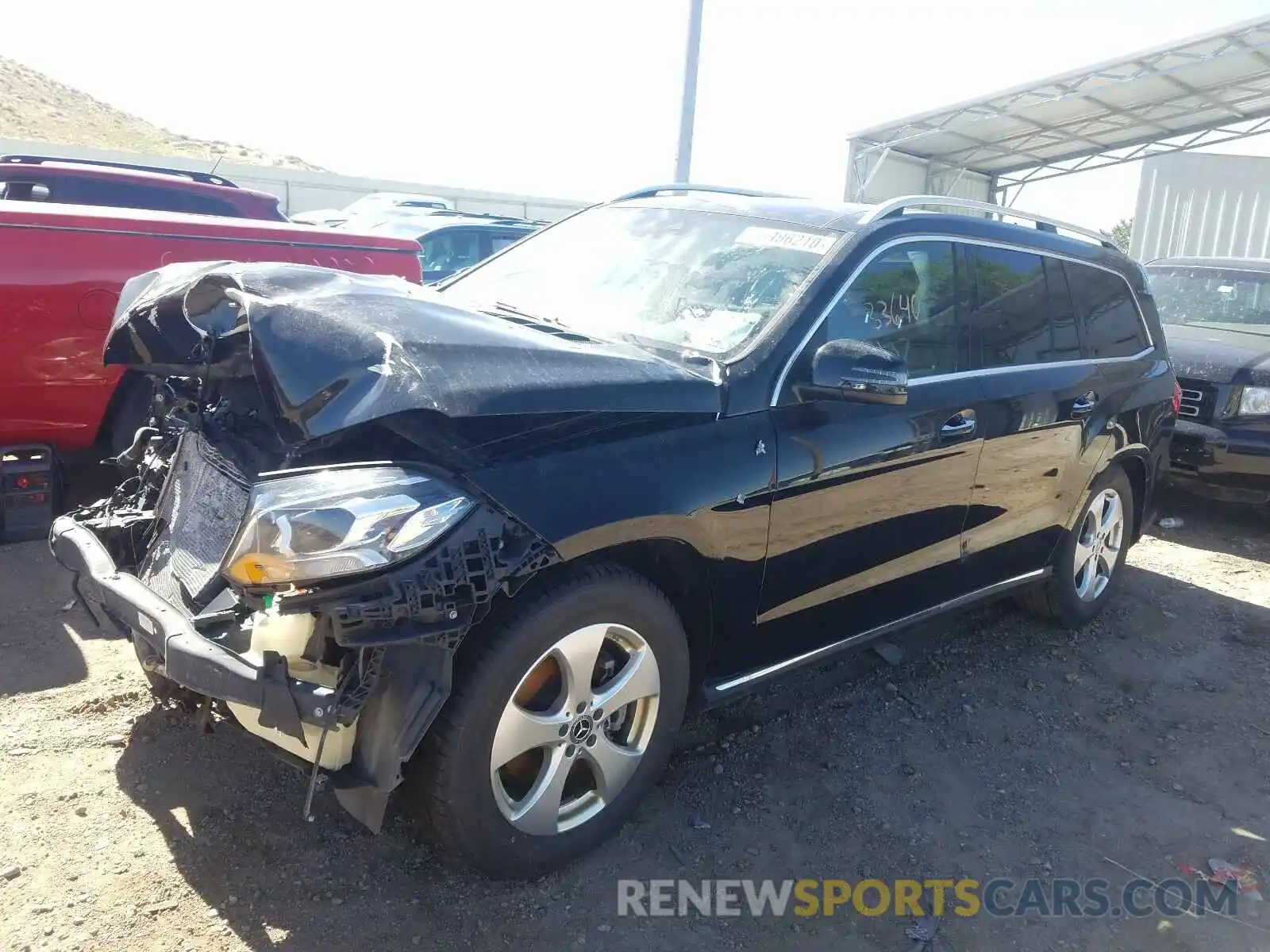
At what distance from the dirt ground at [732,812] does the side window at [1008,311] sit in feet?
4.64

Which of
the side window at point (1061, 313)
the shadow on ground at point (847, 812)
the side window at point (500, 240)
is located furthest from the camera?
the side window at point (500, 240)

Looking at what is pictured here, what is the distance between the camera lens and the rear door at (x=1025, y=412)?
152 inches

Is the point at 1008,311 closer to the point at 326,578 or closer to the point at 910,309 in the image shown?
the point at 910,309

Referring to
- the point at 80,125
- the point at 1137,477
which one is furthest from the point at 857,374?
the point at 80,125

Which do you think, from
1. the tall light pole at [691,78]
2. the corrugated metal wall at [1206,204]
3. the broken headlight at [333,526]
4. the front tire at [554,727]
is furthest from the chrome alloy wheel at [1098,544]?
the corrugated metal wall at [1206,204]

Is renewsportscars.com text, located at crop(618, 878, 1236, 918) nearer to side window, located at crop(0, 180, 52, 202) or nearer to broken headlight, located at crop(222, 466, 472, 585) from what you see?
broken headlight, located at crop(222, 466, 472, 585)

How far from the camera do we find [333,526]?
221cm

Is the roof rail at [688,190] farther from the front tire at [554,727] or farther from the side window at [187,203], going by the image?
the side window at [187,203]

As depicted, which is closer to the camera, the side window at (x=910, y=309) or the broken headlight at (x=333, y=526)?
the broken headlight at (x=333, y=526)

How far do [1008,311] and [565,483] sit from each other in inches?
92.8

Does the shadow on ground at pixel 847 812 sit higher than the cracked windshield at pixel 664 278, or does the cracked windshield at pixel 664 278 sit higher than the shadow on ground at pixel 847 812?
the cracked windshield at pixel 664 278

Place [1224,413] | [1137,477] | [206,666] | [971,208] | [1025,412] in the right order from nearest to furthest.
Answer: [206,666], [971,208], [1025,412], [1137,477], [1224,413]

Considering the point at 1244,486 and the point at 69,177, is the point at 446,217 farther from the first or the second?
the point at 1244,486

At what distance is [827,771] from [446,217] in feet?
32.0
